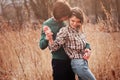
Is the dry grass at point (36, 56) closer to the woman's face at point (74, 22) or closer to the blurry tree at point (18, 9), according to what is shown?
the blurry tree at point (18, 9)

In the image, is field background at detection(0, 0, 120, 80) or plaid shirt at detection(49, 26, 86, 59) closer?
plaid shirt at detection(49, 26, 86, 59)

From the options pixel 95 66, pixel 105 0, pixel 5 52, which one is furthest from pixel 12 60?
pixel 105 0

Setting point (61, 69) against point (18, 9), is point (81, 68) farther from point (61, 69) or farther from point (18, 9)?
point (18, 9)

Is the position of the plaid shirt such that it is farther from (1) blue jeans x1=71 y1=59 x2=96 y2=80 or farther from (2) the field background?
(2) the field background

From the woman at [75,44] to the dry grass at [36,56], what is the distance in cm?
64

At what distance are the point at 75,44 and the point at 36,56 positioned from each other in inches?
31.1

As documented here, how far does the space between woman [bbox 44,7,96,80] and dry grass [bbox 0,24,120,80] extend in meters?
0.64

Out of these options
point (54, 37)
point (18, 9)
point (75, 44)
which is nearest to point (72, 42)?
point (75, 44)

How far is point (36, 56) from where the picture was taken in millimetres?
3629

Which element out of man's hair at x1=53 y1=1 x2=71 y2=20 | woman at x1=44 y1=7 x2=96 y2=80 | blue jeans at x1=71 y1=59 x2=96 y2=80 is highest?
man's hair at x1=53 y1=1 x2=71 y2=20

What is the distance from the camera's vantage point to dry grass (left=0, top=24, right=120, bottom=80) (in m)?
3.60

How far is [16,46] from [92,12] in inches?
37.1

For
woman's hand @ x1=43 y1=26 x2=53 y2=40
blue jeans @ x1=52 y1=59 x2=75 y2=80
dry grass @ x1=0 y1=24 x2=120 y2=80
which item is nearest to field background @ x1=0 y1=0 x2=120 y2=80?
dry grass @ x1=0 y1=24 x2=120 y2=80

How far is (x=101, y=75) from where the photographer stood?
3.68 m
